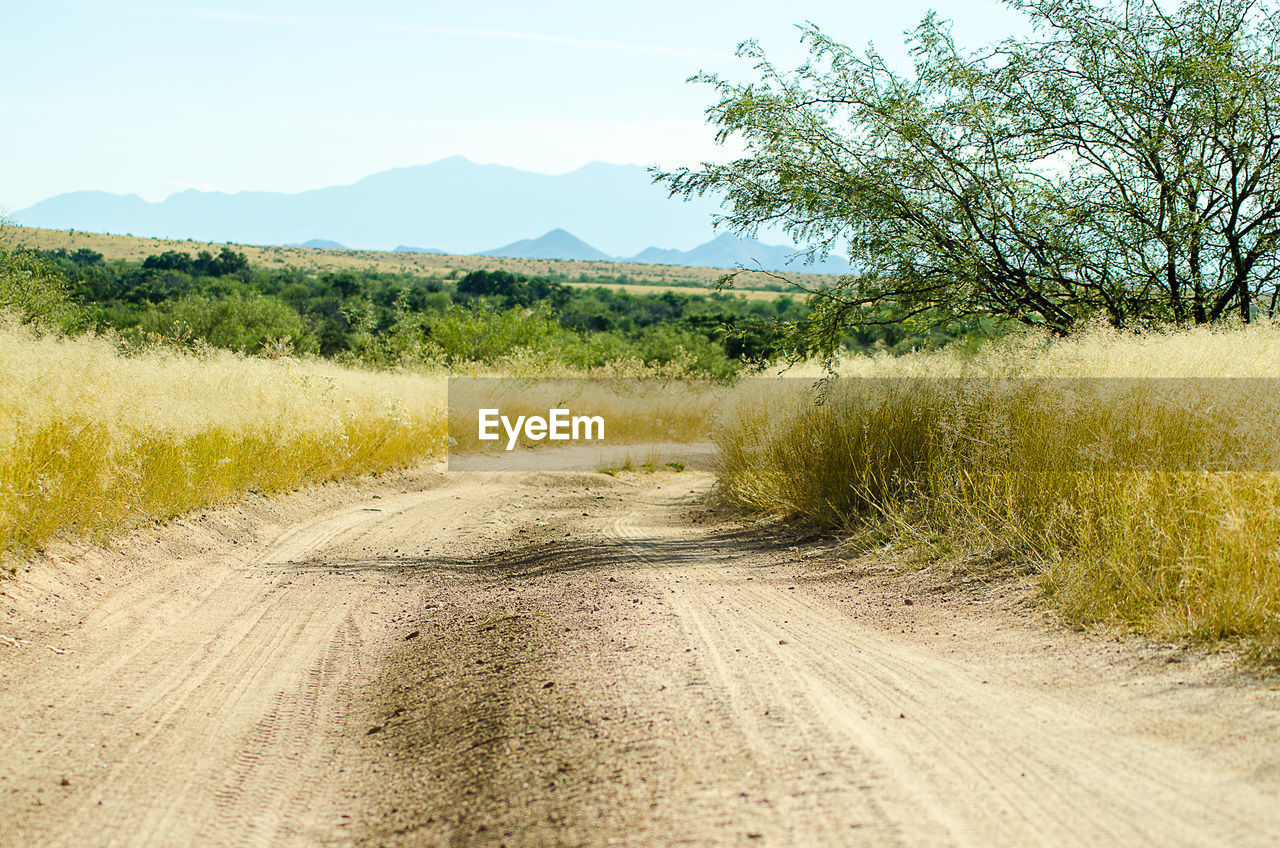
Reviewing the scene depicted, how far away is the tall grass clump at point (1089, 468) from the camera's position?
4.88 metres

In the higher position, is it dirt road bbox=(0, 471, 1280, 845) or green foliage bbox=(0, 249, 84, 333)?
green foliage bbox=(0, 249, 84, 333)

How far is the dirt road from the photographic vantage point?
10.5ft

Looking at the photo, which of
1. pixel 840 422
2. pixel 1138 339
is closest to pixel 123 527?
pixel 840 422

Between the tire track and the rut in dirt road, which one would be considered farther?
the rut in dirt road

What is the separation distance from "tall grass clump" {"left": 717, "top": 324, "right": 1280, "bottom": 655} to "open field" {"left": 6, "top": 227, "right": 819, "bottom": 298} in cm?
6788

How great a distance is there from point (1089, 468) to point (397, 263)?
11587cm

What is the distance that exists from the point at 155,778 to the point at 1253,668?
4.76m

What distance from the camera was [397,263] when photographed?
379 feet

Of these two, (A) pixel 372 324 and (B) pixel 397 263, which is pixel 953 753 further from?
(B) pixel 397 263

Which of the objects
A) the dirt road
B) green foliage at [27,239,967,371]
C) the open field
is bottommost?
the dirt road

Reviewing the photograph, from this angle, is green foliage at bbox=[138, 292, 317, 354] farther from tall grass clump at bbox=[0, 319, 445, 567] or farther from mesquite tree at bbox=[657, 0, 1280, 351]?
mesquite tree at bbox=[657, 0, 1280, 351]

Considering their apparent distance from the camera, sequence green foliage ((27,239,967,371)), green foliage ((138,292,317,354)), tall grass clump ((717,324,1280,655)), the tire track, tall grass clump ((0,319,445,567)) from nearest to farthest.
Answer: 1. the tire track
2. tall grass clump ((717,324,1280,655))
3. tall grass clump ((0,319,445,567))
4. green foliage ((27,239,967,371))
5. green foliage ((138,292,317,354))

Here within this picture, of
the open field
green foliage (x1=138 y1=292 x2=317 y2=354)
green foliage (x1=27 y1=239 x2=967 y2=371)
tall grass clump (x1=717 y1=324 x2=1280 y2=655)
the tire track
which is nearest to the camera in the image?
the tire track

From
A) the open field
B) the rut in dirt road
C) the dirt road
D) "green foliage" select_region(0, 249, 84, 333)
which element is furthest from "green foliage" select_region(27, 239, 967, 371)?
the open field
